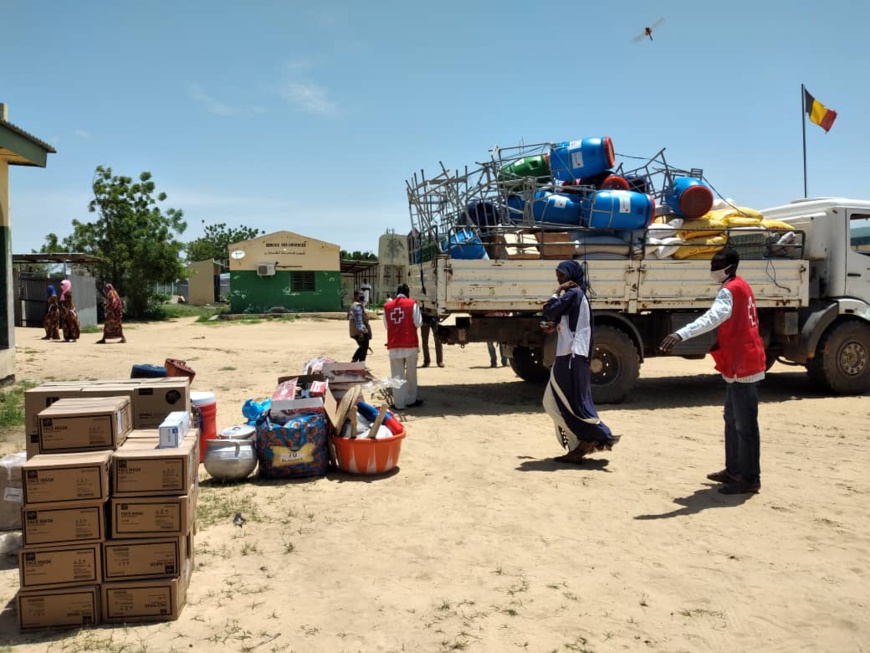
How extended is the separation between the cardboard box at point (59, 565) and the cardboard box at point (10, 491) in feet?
3.94

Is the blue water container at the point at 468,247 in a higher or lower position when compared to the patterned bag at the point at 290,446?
higher

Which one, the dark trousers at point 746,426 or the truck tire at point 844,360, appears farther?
the truck tire at point 844,360

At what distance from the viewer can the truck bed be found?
8.73 metres

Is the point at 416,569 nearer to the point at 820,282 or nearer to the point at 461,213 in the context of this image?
the point at 461,213

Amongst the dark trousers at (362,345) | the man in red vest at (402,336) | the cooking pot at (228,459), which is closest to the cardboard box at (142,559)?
the cooking pot at (228,459)

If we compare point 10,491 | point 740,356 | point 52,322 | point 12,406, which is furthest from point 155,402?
point 52,322

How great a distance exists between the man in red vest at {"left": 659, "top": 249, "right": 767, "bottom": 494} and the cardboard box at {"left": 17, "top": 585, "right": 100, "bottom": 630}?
4.03m

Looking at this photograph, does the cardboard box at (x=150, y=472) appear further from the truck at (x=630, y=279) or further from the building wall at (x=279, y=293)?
the building wall at (x=279, y=293)

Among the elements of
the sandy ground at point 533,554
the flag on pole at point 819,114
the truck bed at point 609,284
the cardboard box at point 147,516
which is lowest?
the sandy ground at point 533,554

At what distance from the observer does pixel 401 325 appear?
8.77 m

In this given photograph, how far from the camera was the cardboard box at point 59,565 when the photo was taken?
10.5 feet

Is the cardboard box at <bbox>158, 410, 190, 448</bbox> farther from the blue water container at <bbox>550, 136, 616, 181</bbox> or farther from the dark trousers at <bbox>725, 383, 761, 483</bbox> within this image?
the blue water container at <bbox>550, 136, 616, 181</bbox>

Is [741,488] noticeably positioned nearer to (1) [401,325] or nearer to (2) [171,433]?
(2) [171,433]

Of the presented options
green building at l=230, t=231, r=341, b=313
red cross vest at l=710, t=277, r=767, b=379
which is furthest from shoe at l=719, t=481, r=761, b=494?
green building at l=230, t=231, r=341, b=313
